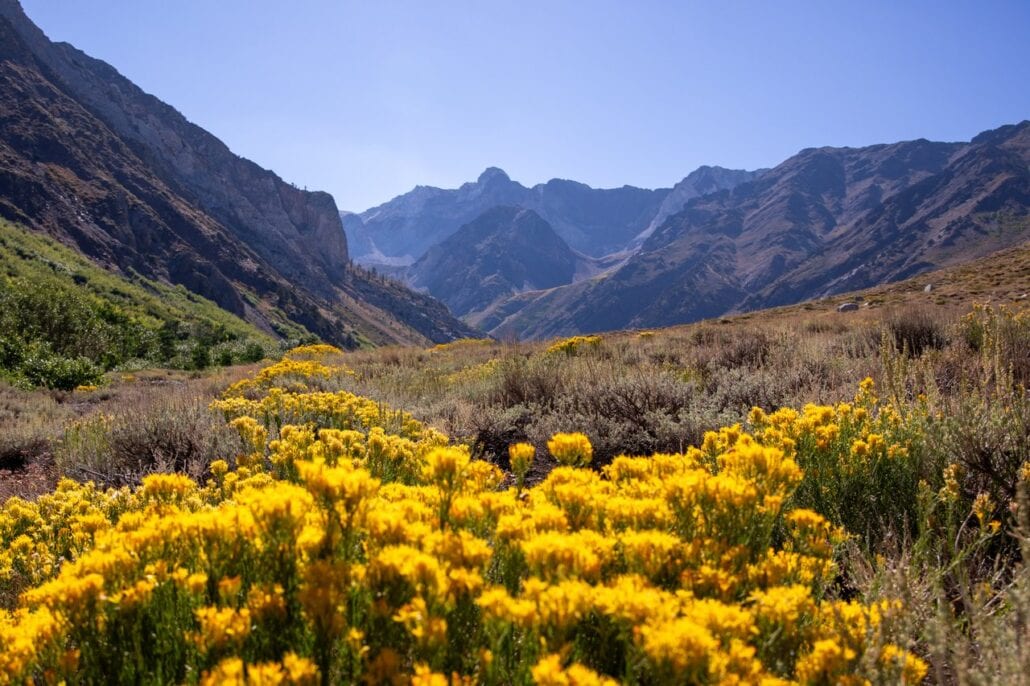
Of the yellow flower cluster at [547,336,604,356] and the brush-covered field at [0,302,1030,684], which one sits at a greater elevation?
the brush-covered field at [0,302,1030,684]

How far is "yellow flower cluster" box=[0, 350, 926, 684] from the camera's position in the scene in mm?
1272

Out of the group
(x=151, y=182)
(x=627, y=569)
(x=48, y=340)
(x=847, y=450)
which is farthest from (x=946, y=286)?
(x=151, y=182)

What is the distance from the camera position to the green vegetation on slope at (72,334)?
16641 mm

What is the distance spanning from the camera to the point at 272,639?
141cm

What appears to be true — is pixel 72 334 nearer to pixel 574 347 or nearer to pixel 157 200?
pixel 574 347

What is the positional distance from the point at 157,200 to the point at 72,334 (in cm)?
9280

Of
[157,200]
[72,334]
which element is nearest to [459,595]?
[72,334]

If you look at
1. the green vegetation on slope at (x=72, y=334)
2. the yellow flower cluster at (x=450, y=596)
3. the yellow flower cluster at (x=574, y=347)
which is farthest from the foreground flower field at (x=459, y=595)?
the green vegetation on slope at (x=72, y=334)

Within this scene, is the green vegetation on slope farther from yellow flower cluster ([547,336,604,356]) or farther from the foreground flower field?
the foreground flower field

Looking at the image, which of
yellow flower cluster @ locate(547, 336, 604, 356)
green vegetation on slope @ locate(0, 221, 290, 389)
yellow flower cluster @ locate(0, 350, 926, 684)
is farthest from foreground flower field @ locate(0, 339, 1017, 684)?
green vegetation on slope @ locate(0, 221, 290, 389)

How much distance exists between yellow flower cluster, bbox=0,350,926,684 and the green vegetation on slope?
1754 centimetres

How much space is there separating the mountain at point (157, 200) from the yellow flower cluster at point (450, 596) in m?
93.8

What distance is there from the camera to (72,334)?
77.9 ft

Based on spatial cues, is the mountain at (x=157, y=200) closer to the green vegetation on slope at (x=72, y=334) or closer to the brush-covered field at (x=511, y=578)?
the green vegetation on slope at (x=72, y=334)
